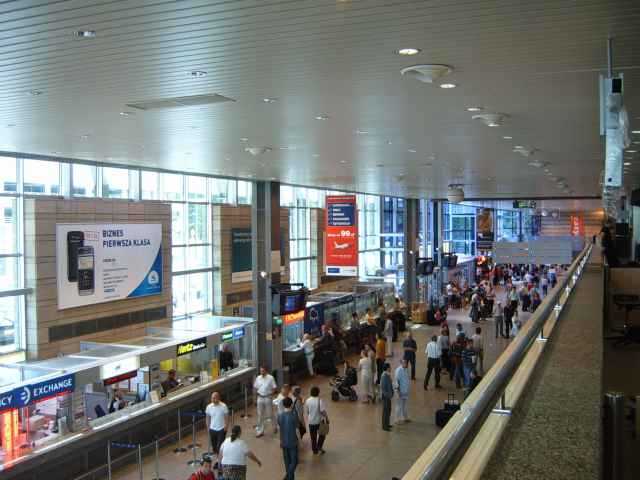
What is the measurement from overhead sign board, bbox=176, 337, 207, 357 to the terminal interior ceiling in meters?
4.30

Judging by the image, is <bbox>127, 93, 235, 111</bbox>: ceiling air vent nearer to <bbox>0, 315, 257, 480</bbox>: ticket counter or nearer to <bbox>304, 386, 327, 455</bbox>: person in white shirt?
<bbox>0, 315, 257, 480</bbox>: ticket counter

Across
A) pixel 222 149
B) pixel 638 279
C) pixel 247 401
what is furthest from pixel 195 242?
pixel 638 279

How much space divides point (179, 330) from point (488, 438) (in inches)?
532

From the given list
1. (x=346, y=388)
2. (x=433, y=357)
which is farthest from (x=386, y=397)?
(x=433, y=357)

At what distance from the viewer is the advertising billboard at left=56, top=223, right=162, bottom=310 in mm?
14047

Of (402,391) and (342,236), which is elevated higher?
(342,236)

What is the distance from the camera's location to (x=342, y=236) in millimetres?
19828

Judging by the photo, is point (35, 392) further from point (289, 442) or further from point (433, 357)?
point (433, 357)

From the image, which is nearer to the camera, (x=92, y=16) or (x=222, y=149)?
(x=92, y=16)

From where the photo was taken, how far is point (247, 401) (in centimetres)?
1584

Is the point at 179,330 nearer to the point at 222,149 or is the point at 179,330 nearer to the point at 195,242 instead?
the point at 195,242

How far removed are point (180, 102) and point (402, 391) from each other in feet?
26.6

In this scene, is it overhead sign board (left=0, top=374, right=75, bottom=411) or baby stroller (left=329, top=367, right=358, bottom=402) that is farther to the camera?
baby stroller (left=329, top=367, right=358, bottom=402)

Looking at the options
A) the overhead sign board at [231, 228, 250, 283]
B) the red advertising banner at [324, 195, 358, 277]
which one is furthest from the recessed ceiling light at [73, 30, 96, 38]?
the overhead sign board at [231, 228, 250, 283]
